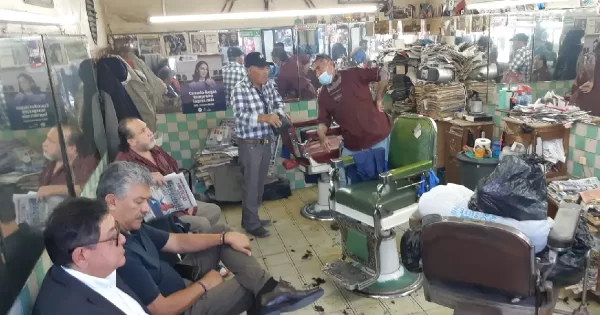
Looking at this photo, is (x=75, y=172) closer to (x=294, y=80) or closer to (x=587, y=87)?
(x=294, y=80)

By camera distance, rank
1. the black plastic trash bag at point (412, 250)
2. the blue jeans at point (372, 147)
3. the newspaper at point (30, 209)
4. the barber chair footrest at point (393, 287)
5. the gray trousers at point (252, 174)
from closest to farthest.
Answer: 1. the newspaper at point (30, 209)
2. the black plastic trash bag at point (412, 250)
3. the barber chair footrest at point (393, 287)
4. the blue jeans at point (372, 147)
5. the gray trousers at point (252, 174)

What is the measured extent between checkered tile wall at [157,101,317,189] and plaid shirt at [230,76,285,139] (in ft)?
3.31

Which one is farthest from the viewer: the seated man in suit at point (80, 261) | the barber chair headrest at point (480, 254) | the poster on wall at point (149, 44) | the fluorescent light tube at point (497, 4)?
the poster on wall at point (149, 44)

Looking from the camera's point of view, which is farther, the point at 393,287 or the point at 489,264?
the point at 393,287

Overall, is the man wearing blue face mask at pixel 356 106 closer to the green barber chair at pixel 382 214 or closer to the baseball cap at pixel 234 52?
the green barber chair at pixel 382 214

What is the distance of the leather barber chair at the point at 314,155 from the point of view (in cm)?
433

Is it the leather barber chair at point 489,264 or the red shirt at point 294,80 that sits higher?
the red shirt at point 294,80

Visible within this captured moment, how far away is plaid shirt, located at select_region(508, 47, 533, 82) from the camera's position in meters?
4.09

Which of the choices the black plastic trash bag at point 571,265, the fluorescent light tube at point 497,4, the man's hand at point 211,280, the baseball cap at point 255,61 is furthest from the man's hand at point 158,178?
the fluorescent light tube at point 497,4

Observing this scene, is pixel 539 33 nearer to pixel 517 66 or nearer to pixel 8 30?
pixel 517 66

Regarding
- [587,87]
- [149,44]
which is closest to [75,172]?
[149,44]

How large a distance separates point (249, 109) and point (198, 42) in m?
1.27

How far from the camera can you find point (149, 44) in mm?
4699

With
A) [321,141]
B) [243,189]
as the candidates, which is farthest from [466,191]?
[243,189]
